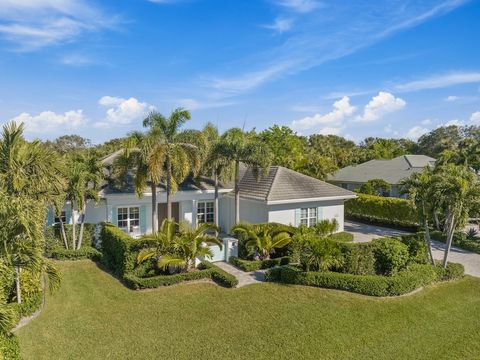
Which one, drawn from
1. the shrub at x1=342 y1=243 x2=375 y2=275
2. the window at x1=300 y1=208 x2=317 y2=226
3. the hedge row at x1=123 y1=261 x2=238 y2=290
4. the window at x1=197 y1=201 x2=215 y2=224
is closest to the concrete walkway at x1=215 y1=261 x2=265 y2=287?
the hedge row at x1=123 y1=261 x2=238 y2=290

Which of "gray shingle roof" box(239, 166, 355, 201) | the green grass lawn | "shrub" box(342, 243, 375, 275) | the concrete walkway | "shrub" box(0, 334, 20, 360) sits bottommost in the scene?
the green grass lawn

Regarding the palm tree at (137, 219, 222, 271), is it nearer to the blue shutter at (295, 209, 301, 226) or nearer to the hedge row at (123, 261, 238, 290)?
the hedge row at (123, 261, 238, 290)

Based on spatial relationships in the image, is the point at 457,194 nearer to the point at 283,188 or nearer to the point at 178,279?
the point at 283,188

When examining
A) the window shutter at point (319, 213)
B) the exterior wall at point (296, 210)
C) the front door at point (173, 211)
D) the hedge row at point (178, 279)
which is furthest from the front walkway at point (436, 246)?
the front door at point (173, 211)

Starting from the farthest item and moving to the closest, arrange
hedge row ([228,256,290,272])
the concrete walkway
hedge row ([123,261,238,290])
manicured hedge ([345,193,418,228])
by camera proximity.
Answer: manicured hedge ([345,193,418,228]) → hedge row ([228,256,290,272]) → the concrete walkway → hedge row ([123,261,238,290])

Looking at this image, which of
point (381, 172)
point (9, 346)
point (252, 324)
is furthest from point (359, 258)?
point (381, 172)

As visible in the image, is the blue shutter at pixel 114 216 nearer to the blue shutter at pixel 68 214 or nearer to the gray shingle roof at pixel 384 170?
the blue shutter at pixel 68 214

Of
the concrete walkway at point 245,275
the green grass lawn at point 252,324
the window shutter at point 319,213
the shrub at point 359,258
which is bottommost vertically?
the green grass lawn at point 252,324
